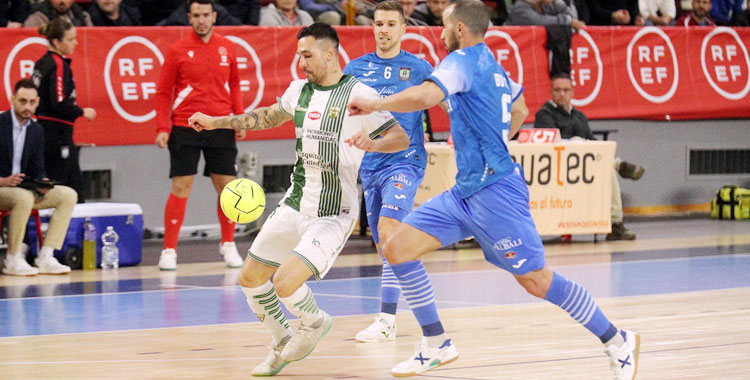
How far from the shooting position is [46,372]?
22.2 ft

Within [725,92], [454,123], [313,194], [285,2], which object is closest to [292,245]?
[313,194]

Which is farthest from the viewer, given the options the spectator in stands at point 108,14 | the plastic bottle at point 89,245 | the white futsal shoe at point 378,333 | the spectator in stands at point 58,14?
the spectator in stands at point 108,14

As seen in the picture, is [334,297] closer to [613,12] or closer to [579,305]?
[579,305]

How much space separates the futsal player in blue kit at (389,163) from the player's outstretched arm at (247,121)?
106 cm

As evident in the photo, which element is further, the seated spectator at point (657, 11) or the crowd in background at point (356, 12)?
the seated spectator at point (657, 11)

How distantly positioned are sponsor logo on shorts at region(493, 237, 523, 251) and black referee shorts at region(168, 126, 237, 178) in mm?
5994

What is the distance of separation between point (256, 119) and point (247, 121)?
64mm

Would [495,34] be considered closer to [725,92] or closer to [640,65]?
[640,65]

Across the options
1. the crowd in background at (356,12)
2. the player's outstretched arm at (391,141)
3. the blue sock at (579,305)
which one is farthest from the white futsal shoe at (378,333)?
the crowd in background at (356,12)

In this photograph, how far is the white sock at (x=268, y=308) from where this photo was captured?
682 centimetres

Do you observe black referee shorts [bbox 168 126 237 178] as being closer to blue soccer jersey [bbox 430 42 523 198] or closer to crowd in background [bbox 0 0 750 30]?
crowd in background [bbox 0 0 750 30]

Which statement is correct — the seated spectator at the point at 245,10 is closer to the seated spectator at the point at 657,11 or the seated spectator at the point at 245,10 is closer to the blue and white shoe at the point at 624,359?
the seated spectator at the point at 657,11

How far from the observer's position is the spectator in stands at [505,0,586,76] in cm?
1650

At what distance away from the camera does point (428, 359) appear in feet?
21.6
